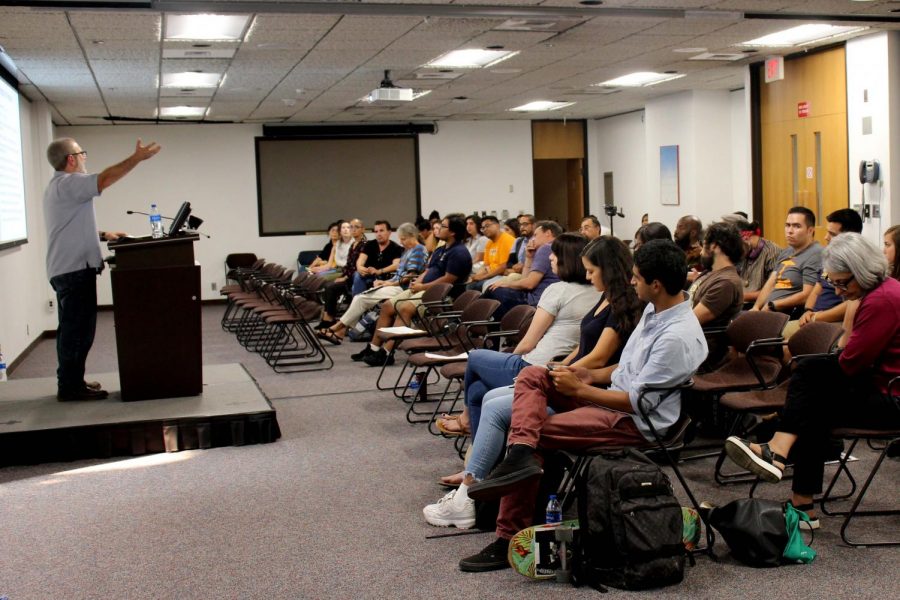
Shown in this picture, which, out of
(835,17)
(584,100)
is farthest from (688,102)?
(835,17)

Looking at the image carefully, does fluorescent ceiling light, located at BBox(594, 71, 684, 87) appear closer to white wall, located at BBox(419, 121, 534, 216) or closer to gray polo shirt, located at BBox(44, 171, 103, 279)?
white wall, located at BBox(419, 121, 534, 216)

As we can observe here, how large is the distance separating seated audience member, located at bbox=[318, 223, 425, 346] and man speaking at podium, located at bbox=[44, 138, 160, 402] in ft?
12.9

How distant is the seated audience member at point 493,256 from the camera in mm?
10094

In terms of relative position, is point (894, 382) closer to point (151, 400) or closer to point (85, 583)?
point (85, 583)

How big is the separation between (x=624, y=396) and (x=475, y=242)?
7.76 meters

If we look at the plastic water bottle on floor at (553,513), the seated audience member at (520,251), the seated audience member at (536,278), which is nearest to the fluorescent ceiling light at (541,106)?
the seated audience member at (520,251)

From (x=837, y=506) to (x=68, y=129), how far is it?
47.5 ft

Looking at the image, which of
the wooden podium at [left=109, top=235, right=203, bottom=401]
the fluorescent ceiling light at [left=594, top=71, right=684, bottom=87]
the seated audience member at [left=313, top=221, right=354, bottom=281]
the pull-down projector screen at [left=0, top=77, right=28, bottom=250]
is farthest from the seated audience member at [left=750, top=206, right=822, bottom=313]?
the pull-down projector screen at [left=0, top=77, right=28, bottom=250]

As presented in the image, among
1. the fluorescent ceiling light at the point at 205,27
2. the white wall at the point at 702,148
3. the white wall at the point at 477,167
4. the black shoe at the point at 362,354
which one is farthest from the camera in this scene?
the white wall at the point at 477,167

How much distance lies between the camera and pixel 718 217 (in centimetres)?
1370

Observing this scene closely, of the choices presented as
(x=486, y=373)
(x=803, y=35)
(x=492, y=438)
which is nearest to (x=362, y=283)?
(x=803, y=35)

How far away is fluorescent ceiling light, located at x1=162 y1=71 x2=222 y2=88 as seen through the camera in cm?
1048

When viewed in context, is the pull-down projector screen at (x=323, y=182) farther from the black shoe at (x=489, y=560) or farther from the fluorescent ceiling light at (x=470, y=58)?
the black shoe at (x=489, y=560)

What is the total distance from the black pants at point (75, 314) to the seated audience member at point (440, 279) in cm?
324
